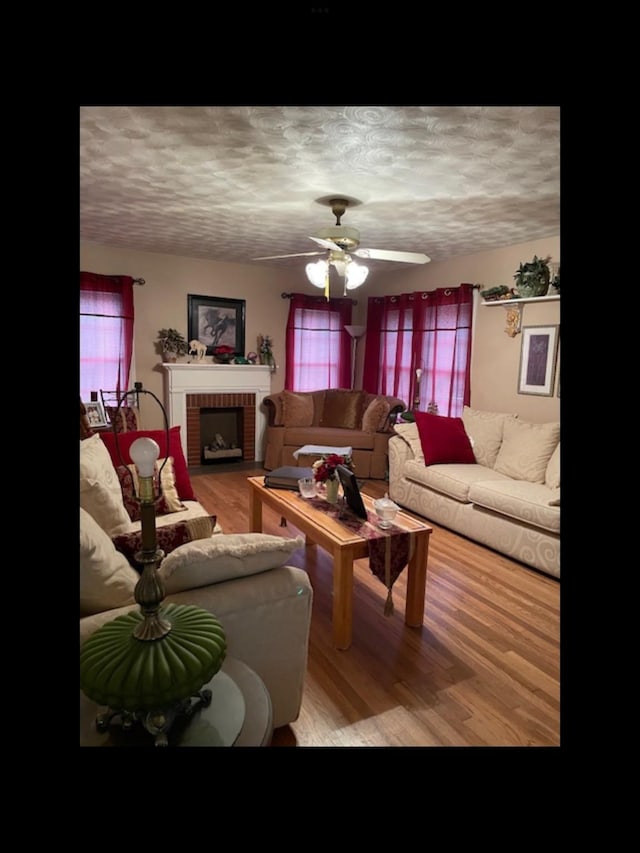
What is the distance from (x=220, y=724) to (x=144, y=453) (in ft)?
2.17

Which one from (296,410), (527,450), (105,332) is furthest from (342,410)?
(105,332)

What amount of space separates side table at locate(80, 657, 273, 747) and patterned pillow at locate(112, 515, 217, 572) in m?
→ 0.57

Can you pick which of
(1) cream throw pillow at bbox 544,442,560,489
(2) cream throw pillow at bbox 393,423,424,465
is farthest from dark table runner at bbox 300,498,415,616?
(2) cream throw pillow at bbox 393,423,424,465

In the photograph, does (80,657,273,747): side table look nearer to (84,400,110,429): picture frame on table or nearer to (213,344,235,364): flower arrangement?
(84,400,110,429): picture frame on table

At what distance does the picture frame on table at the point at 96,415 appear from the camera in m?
4.54

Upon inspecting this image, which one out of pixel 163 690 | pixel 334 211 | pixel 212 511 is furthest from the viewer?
pixel 212 511

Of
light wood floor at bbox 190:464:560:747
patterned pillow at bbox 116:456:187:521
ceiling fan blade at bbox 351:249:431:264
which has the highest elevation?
ceiling fan blade at bbox 351:249:431:264

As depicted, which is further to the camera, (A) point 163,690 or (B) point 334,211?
(B) point 334,211

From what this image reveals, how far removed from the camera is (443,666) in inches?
81.3

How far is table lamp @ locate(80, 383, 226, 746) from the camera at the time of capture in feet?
3.19

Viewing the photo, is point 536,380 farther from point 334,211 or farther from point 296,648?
point 296,648
